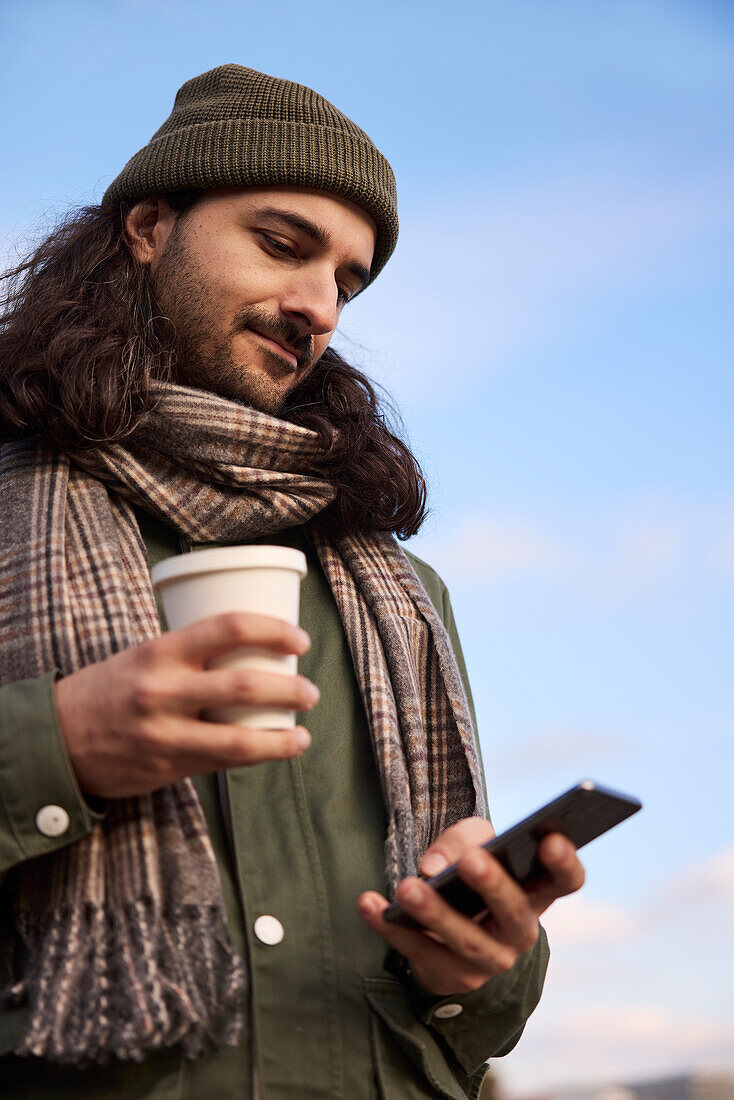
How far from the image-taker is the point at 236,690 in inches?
49.6

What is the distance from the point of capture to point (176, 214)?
248cm

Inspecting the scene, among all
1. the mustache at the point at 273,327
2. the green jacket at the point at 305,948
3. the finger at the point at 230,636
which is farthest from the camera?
the mustache at the point at 273,327

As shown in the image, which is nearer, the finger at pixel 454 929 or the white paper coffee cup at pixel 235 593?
the white paper coffee cup at pixel 235 593

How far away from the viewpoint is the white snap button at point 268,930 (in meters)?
1.69

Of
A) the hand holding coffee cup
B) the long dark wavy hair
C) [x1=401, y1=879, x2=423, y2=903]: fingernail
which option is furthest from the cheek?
[x1=401, y1=879, x2=423, y2=903]: fingernail

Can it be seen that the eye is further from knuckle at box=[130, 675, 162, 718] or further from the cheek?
knuckle at box=[130, 675, 162, 718]

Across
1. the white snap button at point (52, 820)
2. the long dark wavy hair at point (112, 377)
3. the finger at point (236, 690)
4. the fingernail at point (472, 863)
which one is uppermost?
the long dark wavy hair at point (112, 377)

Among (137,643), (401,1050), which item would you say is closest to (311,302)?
(137,643)

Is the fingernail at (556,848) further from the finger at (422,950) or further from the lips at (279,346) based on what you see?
the lips at (279,346)

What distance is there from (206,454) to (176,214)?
2.40 ft

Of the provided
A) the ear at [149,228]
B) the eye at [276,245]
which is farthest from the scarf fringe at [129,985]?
the ear at [149,228]

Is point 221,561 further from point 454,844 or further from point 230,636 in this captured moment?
point 454,844

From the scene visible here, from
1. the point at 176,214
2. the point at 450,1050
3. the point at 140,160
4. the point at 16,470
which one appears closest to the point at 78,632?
the point at 16,470

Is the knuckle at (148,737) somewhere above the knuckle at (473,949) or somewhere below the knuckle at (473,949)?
above
